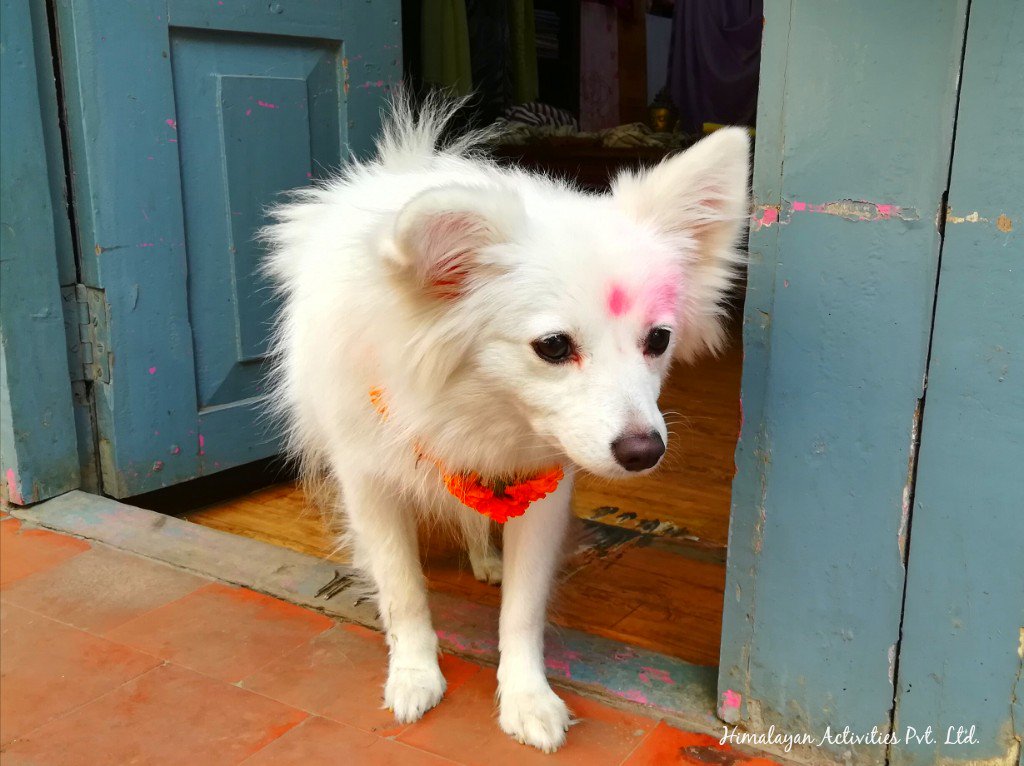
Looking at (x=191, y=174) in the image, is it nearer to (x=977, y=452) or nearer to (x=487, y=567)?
(x=487, y=567)

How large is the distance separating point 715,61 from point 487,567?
5267 millimetres

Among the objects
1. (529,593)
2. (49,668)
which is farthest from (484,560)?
(49,668)

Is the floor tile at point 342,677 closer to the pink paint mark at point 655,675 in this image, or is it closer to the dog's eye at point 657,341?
the pink paint mark at point 655,675

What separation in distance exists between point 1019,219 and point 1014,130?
122mm

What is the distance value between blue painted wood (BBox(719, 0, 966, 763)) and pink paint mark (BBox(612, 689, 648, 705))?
209 millimetres

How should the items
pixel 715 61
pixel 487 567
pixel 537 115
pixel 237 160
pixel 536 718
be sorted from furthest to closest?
pixel 715 61 → pixel 537 115 → pixel 237 160 → pixel 487 567 → pixel 536 718

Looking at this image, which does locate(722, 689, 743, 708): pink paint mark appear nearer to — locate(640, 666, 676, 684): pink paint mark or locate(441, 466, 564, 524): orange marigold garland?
locate(640, 666, 676, 684): pink paint mark

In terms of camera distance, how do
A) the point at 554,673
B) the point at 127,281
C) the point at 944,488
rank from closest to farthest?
the point at 944,488 → the point at 554,673 → the point at 127,281

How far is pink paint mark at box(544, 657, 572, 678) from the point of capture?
1850 mm

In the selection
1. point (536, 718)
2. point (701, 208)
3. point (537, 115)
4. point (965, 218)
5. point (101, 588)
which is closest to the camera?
point (965, 218)

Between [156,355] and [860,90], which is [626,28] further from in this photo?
[860,90]

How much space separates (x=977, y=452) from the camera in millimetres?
1345

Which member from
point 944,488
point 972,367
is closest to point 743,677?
point 944,488

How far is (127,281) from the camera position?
255 cm
